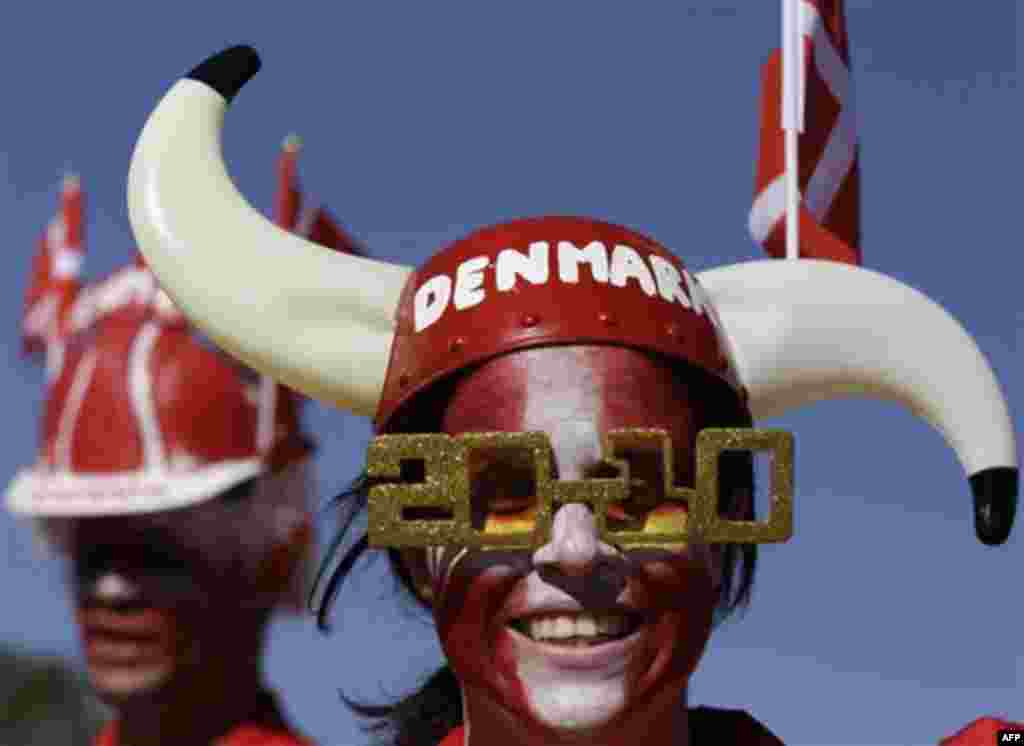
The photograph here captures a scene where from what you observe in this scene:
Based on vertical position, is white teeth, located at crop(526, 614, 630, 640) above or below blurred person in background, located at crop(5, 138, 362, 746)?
below

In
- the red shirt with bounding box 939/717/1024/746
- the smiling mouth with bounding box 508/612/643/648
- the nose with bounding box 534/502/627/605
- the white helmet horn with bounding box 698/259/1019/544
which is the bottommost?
the red shirt with bounding box 939/717/1024/746

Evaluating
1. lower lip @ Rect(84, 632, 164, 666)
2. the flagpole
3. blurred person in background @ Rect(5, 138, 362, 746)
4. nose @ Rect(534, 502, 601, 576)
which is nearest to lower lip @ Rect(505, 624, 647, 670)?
nose @ Rect(534, 502, 601, 576)

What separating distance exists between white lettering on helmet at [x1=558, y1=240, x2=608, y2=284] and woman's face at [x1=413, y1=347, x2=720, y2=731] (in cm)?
12

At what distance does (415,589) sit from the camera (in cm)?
450

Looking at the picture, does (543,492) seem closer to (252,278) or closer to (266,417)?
(252,278)

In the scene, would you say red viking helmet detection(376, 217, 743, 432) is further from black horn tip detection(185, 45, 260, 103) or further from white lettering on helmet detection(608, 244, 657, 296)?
black horn tip detection(185, 45, 260, 103)

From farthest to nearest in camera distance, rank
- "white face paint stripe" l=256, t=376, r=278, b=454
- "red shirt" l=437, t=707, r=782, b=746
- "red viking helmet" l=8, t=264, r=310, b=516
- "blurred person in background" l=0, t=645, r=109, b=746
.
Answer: "blurred person in background" l=0, t=645, r=109, b=746 → "white face paint stripe" l=256, t=376, r=278, b=454 → "red viking helmet" l=8, t=264, r=310, b=516 → "red shirt" l=437, t=707, r=782, b=746

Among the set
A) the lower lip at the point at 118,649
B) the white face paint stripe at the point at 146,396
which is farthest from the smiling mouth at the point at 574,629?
the white face paint stripe at the point at 146,396

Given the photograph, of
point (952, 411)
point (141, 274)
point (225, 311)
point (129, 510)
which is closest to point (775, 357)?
point (952, 411)

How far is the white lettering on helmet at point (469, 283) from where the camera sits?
4320mm

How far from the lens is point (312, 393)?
450 cm

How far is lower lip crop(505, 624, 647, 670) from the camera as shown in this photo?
13.8 ft

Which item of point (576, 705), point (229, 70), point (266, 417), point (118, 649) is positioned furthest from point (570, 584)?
point (266, 417)

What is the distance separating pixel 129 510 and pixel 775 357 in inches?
147
